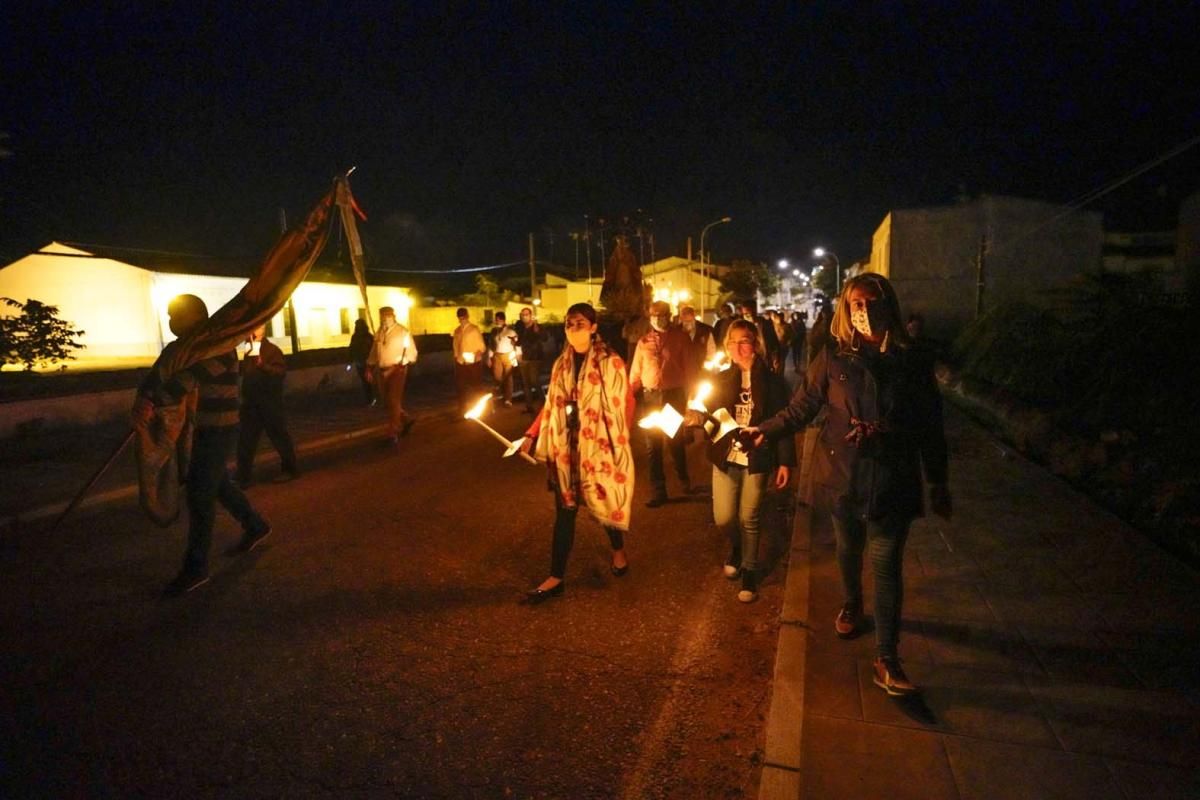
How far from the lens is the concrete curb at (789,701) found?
2.84m

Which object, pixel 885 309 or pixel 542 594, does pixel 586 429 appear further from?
pixel 885 309

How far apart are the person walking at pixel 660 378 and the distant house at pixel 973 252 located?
77.3 ft

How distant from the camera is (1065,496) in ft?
22.1

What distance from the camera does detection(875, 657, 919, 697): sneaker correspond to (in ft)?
10.9

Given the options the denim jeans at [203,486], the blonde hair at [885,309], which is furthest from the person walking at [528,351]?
the blonde hair at [885,309]

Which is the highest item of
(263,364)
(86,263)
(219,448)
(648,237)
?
(648,237)

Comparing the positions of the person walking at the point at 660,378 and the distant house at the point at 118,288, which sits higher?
the distant house at the point at 118,288

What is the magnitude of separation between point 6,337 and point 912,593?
1326cm

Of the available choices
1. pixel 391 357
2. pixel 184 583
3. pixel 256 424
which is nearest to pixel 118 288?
pixel 391 357

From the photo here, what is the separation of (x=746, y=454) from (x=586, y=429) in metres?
1.04

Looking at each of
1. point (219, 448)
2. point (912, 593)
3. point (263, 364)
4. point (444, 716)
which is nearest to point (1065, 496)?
point (912, 593)

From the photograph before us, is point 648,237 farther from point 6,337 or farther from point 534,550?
point 534,550

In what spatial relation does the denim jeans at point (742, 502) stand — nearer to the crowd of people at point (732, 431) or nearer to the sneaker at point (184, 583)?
the crowd of people at point (732, 431)

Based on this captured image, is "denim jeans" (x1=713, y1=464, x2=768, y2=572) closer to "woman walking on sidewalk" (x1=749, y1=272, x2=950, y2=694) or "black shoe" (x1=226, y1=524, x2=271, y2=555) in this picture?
"woman walking on sidewalk" (x1=749, y1=272, x2=950, y2=694)
